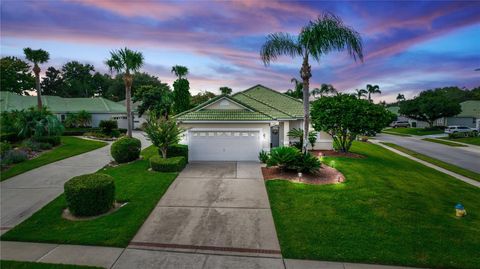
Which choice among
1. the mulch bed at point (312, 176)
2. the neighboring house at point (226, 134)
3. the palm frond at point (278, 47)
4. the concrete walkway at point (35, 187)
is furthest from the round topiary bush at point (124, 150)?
the palm frond at point (278, 47)

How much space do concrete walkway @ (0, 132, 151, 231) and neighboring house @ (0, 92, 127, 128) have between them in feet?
69.5

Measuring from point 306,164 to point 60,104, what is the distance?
39.4 m

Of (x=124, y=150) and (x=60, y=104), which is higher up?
(x=60, y=104)

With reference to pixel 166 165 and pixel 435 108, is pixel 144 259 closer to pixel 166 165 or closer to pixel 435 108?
pixel 166 165

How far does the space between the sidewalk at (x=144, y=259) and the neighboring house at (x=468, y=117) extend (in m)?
57.6

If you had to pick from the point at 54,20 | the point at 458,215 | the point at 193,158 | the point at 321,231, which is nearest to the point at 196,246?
the point at 321,231

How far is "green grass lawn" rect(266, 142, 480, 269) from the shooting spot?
→ 623cm

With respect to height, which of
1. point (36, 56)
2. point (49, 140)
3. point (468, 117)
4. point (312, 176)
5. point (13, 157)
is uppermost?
point (36, 56)

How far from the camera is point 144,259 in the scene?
6023 millimetres

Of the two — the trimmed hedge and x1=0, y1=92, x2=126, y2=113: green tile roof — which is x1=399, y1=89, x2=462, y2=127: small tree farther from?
x1=0, y1=92, x2=126, y2=113: green tile roof

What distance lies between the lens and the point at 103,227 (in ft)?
24.1

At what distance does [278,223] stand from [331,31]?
33.4ft

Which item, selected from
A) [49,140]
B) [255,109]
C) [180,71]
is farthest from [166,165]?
[180,71]

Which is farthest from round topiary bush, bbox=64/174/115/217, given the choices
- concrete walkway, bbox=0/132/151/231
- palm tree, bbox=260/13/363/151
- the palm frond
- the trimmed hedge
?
the palm frond
